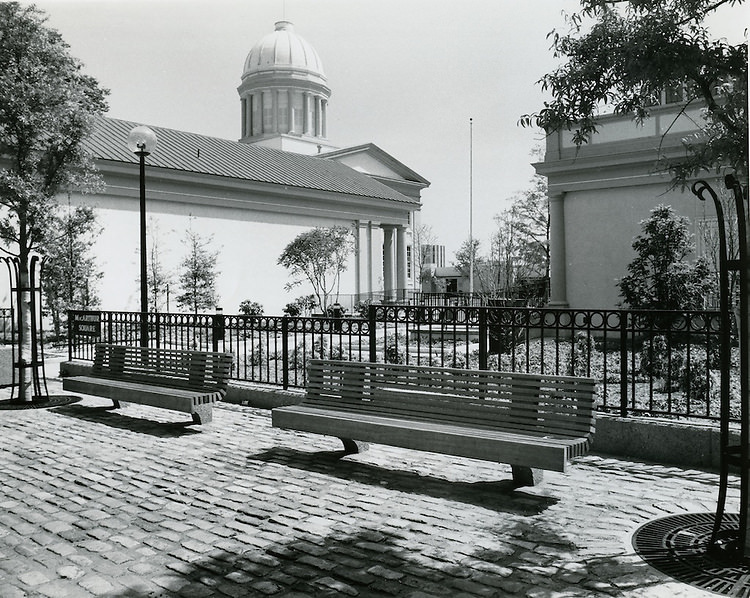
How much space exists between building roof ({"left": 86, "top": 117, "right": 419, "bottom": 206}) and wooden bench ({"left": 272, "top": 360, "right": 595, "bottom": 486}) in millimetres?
20873

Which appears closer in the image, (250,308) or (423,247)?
(250,308)

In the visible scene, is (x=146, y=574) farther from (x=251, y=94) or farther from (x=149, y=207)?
(x=251, y=94)

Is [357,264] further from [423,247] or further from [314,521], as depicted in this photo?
[423,247]

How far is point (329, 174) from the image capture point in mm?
39594

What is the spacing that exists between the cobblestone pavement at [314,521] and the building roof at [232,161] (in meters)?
20.9

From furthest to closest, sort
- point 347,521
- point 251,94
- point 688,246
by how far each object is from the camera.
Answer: point 251,94 → point 688,246 → point 347,521

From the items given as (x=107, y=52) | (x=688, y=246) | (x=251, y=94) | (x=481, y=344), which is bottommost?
(x=481, y=344)

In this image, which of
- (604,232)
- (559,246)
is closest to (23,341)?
(559,246)

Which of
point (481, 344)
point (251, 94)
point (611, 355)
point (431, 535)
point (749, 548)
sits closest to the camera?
point (749, 548)

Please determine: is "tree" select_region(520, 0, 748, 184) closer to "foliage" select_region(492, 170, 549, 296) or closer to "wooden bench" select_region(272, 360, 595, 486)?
"wooden bench" select_region(272, 360, 595, 486)

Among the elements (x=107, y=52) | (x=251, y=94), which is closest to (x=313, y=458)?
(x=107, y=52)

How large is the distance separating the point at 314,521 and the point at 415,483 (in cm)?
134

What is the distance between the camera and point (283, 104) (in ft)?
171

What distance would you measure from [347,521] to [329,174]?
35.5 metres
